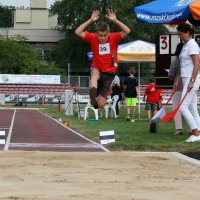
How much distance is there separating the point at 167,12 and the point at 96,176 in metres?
8.50

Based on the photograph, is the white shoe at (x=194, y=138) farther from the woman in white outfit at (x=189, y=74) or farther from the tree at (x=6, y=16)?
the tree at (x=6, y=16)

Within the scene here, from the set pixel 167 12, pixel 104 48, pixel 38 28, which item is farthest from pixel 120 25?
pixel 38 28

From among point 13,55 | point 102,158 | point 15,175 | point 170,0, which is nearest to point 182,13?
point 170,0

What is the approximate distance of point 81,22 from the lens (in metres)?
66.2

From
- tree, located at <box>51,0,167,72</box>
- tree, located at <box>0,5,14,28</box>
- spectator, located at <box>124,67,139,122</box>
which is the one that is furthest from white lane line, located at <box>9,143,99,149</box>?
tree, located at <box>0,5,14,28</box>

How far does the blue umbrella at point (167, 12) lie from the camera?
14.3 meters

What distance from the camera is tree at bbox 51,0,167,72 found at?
6625 cm

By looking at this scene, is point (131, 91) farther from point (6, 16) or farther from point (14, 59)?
point (6, 16)

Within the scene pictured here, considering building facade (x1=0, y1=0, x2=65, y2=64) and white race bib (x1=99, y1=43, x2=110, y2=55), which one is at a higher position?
building facade (x1=0, y1=0, x2=65, y2=64)

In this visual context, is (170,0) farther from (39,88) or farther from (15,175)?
(39,88)

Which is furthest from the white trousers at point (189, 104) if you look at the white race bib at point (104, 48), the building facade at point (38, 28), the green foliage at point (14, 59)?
the building facade at point (38, 28)

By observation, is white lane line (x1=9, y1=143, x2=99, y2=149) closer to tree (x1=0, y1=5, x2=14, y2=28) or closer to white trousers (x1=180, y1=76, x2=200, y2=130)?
white trousers (x1=180, y1=76, x2=200, y2=130)

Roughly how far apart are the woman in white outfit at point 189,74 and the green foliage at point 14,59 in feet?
169

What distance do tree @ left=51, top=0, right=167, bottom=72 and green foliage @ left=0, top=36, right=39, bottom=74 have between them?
701 centimetres
